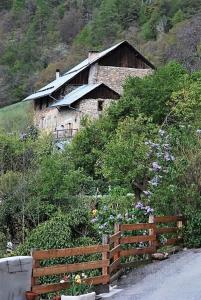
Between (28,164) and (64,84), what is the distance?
21.5 metres

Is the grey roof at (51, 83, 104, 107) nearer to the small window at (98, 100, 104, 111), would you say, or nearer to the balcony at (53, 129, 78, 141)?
the small window at (98, 100, 104, 111)

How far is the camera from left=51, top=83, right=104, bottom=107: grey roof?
4628cm

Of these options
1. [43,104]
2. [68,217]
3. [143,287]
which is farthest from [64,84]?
[143,287]

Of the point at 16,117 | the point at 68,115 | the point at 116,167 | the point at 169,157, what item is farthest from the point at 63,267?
the point at 16,117

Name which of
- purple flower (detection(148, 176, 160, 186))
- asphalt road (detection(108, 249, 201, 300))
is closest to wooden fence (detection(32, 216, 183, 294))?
asphalt road (detection(108, 249, 201, 300))

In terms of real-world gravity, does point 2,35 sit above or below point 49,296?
above

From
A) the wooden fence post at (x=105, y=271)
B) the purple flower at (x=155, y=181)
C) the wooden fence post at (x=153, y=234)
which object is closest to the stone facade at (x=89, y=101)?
the purple flower at (x=155, y=181)

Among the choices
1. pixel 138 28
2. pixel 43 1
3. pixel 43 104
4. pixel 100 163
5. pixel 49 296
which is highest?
pixel 43 1

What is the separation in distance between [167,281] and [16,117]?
54.9 metres

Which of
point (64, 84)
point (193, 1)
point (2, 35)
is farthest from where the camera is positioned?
point (2, 35)

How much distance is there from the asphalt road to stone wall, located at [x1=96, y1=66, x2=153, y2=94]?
3657cm

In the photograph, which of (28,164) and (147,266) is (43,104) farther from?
(147,266)

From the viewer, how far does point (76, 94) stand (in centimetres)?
4819

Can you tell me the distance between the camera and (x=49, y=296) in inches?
449
